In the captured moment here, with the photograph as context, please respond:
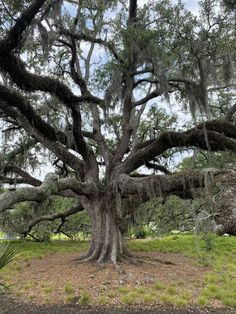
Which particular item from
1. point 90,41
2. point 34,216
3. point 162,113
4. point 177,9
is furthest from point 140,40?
point 34,216

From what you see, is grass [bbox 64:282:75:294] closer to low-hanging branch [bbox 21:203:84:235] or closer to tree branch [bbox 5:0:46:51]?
tree branch [bbox 5:0:46:51]

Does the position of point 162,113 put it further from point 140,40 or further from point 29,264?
point 29,264

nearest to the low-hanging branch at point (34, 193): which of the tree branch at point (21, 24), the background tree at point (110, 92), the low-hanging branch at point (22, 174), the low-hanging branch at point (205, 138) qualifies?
the background tree at point (110, 92)

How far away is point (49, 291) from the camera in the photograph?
7723 millimetres

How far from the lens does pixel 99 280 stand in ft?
27.2

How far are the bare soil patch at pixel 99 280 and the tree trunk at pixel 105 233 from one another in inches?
20.8

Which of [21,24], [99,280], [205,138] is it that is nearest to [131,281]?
[99,280]

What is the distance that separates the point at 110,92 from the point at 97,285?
442 centimetres

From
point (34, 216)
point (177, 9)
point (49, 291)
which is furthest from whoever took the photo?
point (34, 216)

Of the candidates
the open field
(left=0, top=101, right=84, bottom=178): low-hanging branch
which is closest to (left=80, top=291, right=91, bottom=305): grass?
the open field

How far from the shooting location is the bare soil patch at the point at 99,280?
7383mm

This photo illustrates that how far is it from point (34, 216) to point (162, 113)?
24.3 feet

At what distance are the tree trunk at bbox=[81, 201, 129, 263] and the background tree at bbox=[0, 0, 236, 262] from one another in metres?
0.03

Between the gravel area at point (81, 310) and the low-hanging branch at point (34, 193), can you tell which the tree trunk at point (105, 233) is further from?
the gravel area at point (81, 310)
